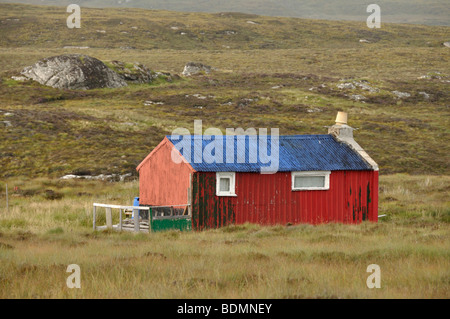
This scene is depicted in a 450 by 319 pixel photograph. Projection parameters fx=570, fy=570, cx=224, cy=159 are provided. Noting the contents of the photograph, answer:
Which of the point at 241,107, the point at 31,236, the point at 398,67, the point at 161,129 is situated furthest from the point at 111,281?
the point at 398,67

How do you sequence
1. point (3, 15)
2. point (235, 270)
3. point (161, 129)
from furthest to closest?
1. point (3, 15)
2. point (161, 129)
3. point (235, 270)

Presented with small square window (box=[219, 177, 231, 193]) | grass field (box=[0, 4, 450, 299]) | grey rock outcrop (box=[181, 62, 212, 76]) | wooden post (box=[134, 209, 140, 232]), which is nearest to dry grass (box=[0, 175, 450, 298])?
grass field (box=[0, 4, 450, 299])

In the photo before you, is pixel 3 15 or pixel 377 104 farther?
pixel 3 15

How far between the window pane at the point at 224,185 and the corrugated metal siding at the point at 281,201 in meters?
0.27

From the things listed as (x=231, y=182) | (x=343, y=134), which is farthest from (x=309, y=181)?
(x=343, y=134)

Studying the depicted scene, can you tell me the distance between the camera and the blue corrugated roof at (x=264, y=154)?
18547mm

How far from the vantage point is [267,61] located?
94.5 m

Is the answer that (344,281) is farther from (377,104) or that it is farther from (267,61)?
(267,61)

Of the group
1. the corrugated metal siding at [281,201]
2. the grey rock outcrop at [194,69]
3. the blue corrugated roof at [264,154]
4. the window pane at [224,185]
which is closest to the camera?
the corrugated metal siding at [281,201]

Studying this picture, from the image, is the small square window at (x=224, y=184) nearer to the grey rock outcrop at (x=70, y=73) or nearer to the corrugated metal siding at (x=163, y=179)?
the corrugated metal siding at (x=163, y=179)

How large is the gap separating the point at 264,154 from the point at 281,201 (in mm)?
1714

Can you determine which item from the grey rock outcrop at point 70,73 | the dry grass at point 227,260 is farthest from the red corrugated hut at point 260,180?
the grey rock outcrop at point 70,73

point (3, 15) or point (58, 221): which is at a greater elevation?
point (3, 15)

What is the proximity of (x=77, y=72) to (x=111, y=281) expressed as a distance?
183 ft
